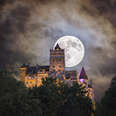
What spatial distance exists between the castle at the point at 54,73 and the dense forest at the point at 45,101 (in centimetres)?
2385

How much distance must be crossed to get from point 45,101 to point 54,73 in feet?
119

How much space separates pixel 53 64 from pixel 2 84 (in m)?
47.0

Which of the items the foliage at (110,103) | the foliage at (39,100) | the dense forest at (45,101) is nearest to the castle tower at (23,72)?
the dense forest at (45,101)

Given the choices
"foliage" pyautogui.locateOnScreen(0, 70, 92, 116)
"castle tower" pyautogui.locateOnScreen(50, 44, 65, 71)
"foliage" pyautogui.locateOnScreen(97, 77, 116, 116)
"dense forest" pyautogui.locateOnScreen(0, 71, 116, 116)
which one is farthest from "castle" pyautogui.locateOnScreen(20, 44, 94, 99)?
"foliage" pyautogui.locateOnScreen(97, 77, 116, 116)

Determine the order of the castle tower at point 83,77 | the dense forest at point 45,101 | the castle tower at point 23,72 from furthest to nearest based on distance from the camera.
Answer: the castle tower at point 83,77
the castle tower at point 23,72
the dense forest at point 45,101

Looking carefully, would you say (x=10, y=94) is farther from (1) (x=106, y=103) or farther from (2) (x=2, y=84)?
(1) (x=106, y=103)

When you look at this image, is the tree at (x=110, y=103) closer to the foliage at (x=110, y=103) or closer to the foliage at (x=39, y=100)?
the foliage at (x=110, y=103)

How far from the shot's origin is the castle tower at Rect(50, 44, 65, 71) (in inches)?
3019

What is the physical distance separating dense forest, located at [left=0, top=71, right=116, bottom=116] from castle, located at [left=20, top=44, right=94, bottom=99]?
23848mm

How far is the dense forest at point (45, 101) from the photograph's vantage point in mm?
28125

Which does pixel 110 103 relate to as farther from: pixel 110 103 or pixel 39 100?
pixel 39 100

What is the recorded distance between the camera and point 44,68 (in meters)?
78.6

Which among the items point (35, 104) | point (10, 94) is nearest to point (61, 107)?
point (35, 104)

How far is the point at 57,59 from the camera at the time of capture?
78.9 meters
